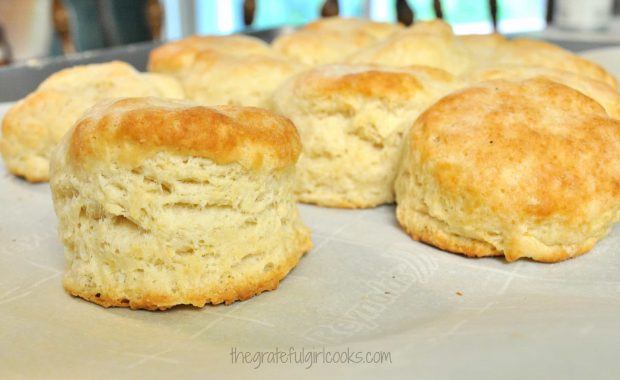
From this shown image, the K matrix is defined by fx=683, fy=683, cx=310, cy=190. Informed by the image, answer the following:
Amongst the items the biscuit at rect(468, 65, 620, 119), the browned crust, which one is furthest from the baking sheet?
the biscuit at rect(468, 65, 620, 119)

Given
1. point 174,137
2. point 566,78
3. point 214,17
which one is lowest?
point 214,17

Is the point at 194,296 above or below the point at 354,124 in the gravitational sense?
below

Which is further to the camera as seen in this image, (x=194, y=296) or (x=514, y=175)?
(x=514, y=175)

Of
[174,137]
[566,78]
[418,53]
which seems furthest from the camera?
[418,53]

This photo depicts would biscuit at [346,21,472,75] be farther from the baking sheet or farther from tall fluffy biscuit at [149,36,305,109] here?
the baking sheet

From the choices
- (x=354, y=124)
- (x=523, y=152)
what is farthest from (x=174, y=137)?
(x=523, y=152)

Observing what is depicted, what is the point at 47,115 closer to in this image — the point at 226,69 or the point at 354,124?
the point at 226,69

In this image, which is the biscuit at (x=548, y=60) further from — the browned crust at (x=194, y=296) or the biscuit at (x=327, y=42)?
the browned crust at (x=194, y=296)
